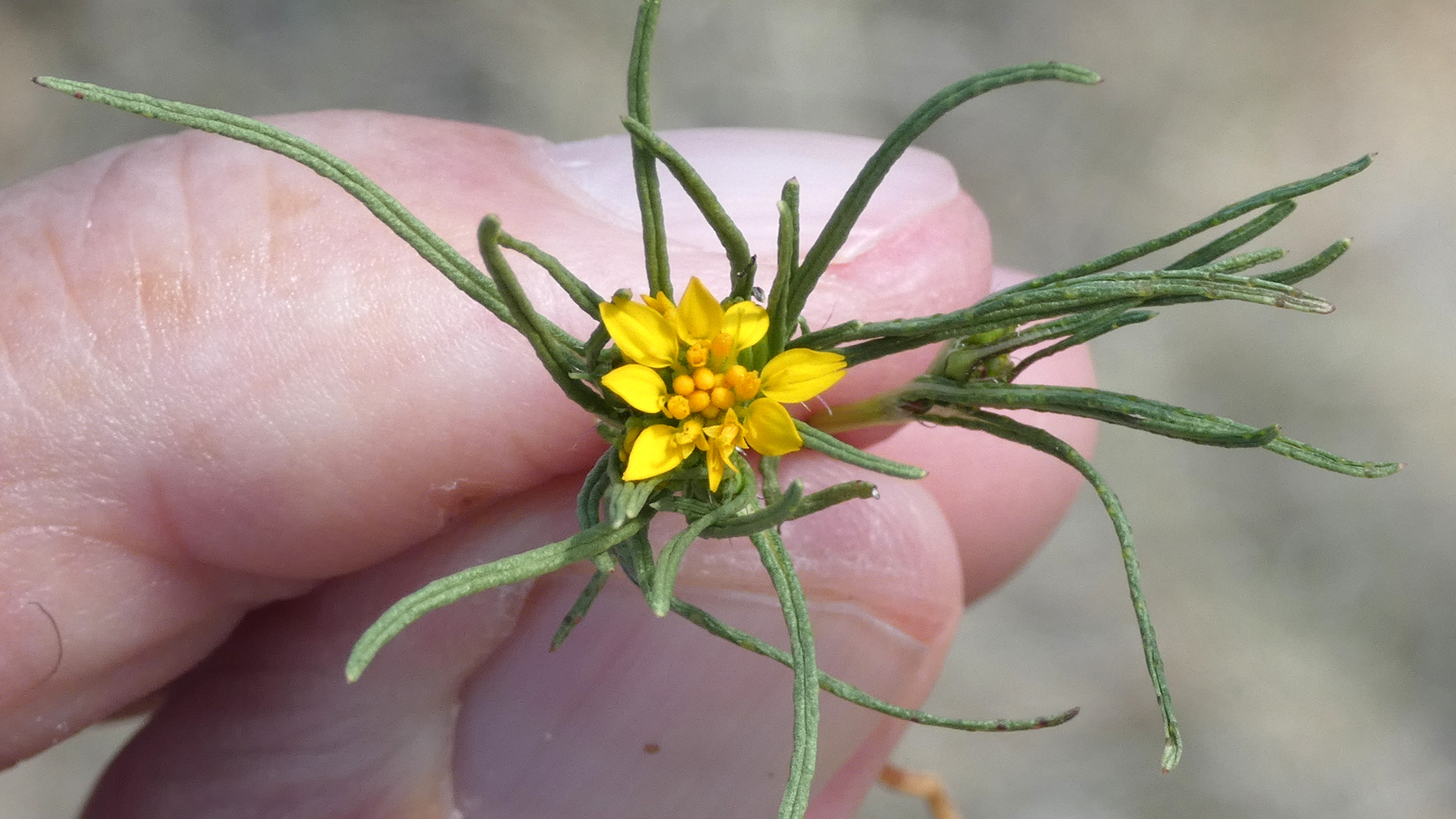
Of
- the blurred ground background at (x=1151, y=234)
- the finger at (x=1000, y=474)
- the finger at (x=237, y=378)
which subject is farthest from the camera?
the blurred ground background at (x=1151, y=234)

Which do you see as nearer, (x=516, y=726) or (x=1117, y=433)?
(x=516, y=726)

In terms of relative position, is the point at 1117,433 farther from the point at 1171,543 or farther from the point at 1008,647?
the point at 1008,647

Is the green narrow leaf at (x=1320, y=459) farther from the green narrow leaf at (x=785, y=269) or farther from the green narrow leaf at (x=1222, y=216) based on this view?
the green narrow leaf at (x=785, y=269)

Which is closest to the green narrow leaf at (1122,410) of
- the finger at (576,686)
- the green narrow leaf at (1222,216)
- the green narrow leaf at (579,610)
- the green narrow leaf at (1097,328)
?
the green narrow leaf at (1097,328)

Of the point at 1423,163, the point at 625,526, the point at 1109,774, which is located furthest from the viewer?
the point at 1423,163

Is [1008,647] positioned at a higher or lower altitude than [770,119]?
lower

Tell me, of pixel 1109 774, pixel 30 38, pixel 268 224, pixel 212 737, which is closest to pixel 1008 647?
pixel 1109 774

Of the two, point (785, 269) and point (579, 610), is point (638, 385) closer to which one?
point (785, 269)

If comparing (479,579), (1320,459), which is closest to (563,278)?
(479,579)
